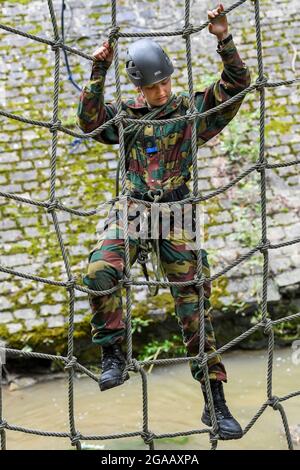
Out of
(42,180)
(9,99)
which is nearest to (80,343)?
(42,180)

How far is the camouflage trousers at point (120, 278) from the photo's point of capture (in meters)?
2.39

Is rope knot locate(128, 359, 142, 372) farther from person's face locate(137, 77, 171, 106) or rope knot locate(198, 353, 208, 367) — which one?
person's face locate(137, 77, 171, 106)

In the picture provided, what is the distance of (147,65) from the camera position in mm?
2500

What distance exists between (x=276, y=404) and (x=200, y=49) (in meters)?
3.72

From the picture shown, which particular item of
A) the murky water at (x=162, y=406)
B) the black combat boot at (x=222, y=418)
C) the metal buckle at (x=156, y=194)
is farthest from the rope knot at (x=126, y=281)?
the murky water at (x=162, y=406)

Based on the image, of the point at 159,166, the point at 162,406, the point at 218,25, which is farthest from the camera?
the point at 162,406

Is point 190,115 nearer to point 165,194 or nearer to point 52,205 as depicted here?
point 165,194

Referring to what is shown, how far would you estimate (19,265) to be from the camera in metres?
4.89

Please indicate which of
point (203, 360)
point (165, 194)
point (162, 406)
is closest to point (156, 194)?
point (165, 194)

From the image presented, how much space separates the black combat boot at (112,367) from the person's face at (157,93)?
901mm

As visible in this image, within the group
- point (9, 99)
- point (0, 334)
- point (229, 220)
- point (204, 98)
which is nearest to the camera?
point (204, 98)

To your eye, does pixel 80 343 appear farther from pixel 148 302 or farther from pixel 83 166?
pixel 83 166

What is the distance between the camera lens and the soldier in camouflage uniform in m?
2.40

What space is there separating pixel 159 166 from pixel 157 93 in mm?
267
